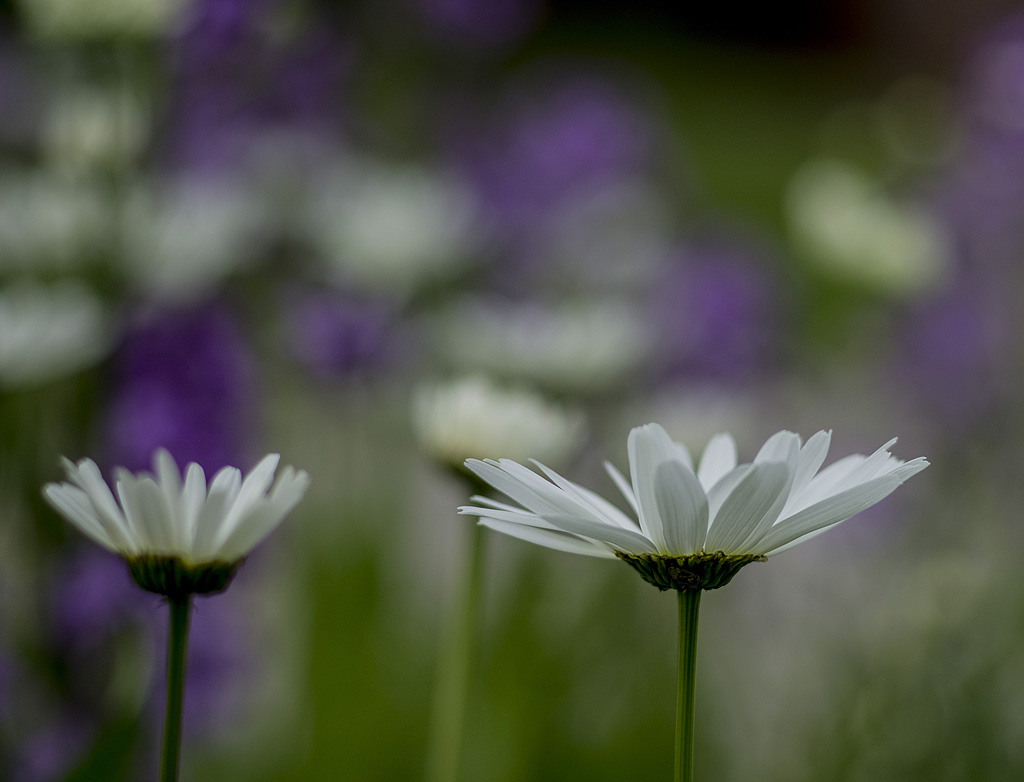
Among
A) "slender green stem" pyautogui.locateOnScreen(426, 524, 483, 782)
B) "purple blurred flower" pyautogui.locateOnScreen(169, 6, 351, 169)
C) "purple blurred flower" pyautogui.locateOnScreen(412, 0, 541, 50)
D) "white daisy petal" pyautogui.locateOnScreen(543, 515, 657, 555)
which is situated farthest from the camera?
"purple blurred flower" pyautogui.locateOnScreen(412, 0, 541, 50)

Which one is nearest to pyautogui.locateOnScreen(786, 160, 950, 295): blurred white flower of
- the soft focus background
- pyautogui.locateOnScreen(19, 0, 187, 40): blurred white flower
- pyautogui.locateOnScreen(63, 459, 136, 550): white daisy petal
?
the soft focus background

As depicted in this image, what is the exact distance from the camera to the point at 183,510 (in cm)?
16

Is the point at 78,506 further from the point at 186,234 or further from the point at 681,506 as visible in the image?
the point at 186,234

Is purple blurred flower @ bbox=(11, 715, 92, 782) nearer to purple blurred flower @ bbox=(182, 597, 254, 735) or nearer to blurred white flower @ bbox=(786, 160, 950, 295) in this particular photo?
purple blurred flower @ bbox=(182, 597, 254, 735)

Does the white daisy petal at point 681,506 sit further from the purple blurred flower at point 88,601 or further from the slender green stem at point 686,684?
the purple blurred flower at point 88,601

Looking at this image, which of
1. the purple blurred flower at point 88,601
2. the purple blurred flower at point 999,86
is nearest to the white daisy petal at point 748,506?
the purple blurred flower at point 88,601

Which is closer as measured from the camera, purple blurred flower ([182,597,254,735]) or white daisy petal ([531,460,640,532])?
white daisy petal ([531,460,640,532])

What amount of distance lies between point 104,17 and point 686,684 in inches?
12.6

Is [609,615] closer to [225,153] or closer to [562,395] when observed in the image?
[562,395]

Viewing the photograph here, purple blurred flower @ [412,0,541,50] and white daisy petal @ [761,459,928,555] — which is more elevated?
purple blurred flower @ [412,0,541,50]

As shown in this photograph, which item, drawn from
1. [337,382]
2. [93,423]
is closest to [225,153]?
[337,382]

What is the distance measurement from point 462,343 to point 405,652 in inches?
6.6

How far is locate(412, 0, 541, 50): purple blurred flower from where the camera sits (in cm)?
69

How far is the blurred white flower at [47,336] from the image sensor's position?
0.27 m
